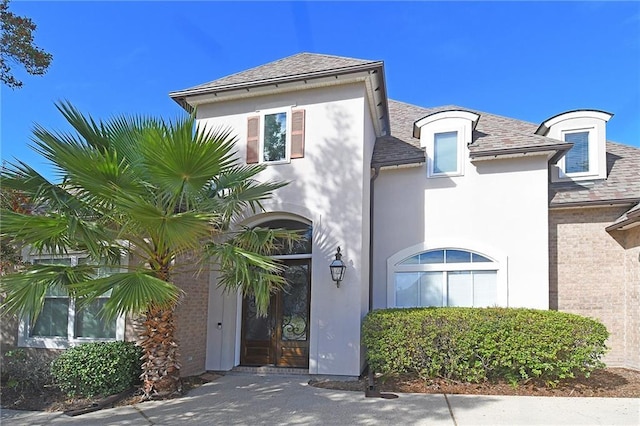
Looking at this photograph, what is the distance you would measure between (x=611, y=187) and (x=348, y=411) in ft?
29.7

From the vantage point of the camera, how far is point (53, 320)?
10.0 m

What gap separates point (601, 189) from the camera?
36.4ft

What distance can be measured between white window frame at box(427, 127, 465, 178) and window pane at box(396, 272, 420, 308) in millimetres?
2778

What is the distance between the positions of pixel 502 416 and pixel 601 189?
7.41 meters

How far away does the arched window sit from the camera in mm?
10773

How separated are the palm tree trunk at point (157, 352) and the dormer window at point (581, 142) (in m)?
10.4

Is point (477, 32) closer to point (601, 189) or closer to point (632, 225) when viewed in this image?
point (601, 189)

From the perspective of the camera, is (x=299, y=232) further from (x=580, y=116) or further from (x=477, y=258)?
(x=580, y=116)

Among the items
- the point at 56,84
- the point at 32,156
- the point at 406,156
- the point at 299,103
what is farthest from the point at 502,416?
the point at 56,84

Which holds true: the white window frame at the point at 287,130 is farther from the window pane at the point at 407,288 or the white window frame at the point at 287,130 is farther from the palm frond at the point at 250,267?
the window pane at the point at 407,288

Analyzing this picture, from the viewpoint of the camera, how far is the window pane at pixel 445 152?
1162 centimetres

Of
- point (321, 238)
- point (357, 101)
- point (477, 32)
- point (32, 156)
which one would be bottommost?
point (321, 238)

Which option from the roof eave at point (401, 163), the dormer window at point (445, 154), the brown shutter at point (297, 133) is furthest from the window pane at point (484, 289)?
the brown shutter at point (297, 133)

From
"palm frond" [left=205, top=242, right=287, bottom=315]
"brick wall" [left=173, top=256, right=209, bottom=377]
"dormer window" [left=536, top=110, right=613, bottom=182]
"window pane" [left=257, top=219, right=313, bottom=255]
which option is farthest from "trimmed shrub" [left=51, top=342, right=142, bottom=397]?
"dormer window" [left=536, top=110, right=613, bottom=182]
